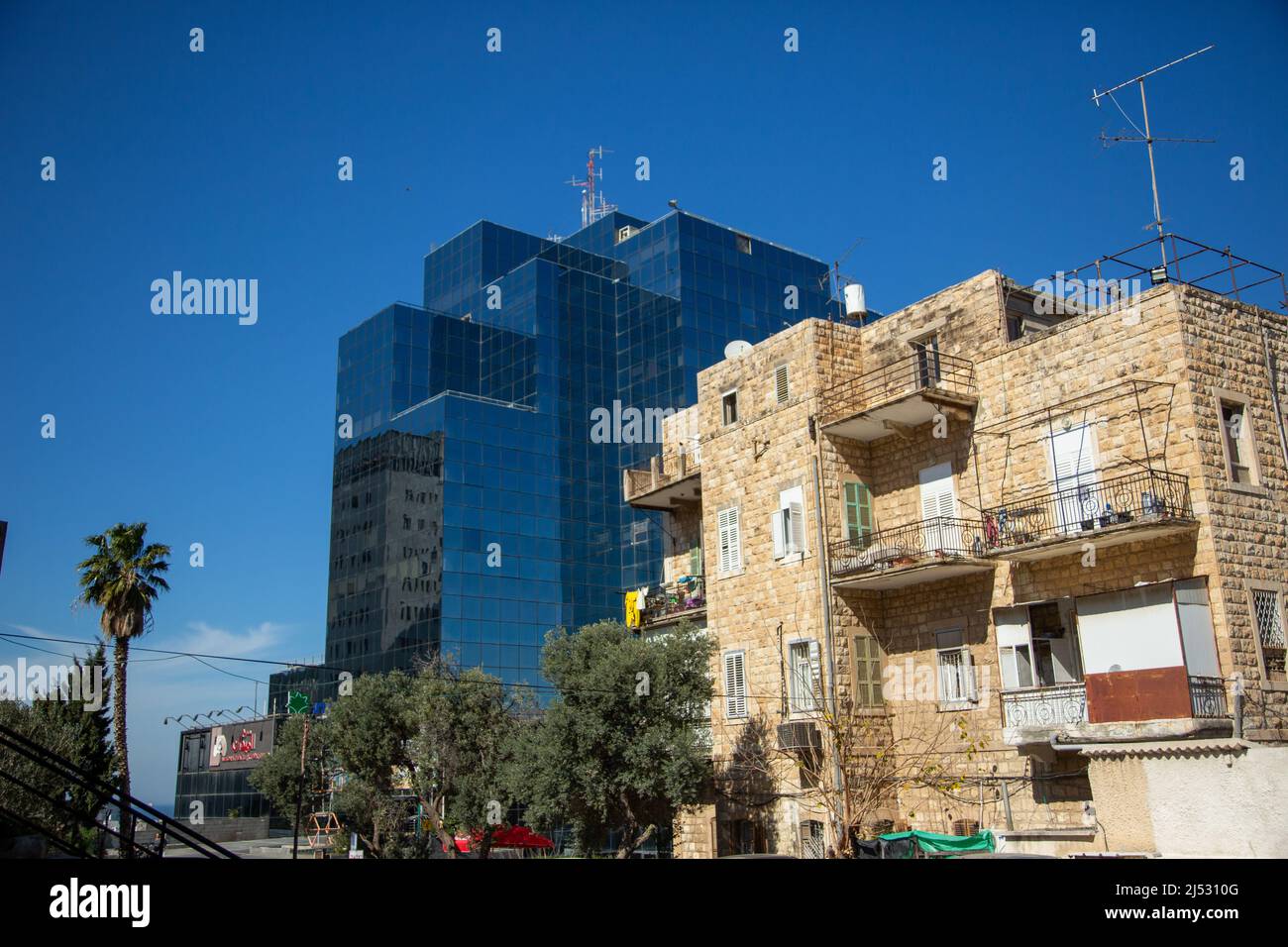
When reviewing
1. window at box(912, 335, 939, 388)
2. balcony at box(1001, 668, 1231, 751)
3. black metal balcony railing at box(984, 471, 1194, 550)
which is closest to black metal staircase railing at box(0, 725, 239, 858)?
balcony at box(1001, 668, 1231, 751)

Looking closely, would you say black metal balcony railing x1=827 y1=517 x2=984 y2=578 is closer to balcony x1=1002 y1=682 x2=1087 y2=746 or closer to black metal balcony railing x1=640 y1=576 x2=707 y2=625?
balcony x1=1002 y1=682 x2=1087 y2=746

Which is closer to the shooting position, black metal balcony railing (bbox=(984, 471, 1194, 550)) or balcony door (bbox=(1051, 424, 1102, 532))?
black metal balcony railing (bbox=(984, 471, 1194, 550))

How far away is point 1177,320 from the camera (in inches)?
835

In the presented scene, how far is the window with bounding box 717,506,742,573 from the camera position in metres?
29.7

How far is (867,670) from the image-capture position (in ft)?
85.8

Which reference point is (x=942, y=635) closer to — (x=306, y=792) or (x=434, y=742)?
(x=434, y=742)

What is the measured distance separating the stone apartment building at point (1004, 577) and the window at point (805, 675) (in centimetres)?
9

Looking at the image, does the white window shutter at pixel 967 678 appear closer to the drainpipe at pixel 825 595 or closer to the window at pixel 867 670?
the window at pixel 867 670

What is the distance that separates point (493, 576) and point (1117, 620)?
5740 centimetres

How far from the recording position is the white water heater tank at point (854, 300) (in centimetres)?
3017

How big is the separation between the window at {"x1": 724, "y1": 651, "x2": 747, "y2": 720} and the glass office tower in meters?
45.2

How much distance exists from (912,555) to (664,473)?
38.0ft

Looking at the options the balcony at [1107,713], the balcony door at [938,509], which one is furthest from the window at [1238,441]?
the balcony door at [938,509]
